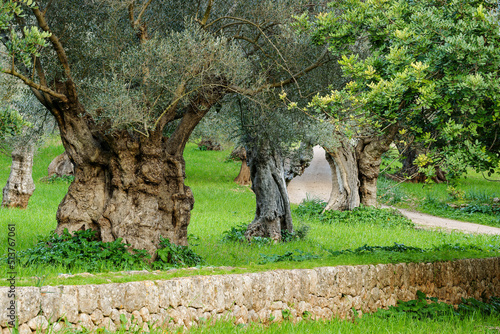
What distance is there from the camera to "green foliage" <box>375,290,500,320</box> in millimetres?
7145

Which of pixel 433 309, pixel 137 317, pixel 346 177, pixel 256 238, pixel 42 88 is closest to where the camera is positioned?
pixel 137 317

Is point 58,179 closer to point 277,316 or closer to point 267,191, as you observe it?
point 267,191

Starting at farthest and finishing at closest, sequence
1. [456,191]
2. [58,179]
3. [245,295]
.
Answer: [58,179] < [456,191] < [245,295]

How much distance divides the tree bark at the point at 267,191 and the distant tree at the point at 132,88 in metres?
3.25

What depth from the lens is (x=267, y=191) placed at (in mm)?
12555

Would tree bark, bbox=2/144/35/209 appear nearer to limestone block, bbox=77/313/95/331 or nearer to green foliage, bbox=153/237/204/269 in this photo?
green foliage, bbox=153/237/204/269

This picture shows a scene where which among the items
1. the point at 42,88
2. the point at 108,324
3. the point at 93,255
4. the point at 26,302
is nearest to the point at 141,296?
the point at 108,324

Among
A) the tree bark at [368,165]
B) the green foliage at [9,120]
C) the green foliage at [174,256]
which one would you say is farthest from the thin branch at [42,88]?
the tree bark at [368,165]

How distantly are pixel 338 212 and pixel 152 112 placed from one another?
37.7ft

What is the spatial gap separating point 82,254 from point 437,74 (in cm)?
A: 605

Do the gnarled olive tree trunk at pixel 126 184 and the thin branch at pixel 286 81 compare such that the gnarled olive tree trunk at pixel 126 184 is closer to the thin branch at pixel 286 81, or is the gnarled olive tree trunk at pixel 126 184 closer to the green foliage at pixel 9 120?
the thin branch at pixel 286 81

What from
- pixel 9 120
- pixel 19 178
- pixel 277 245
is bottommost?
pixel 277 245

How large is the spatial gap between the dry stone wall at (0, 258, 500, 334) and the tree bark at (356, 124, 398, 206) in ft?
32.2

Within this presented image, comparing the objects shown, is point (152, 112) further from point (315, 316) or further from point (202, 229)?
point (202, 229)
